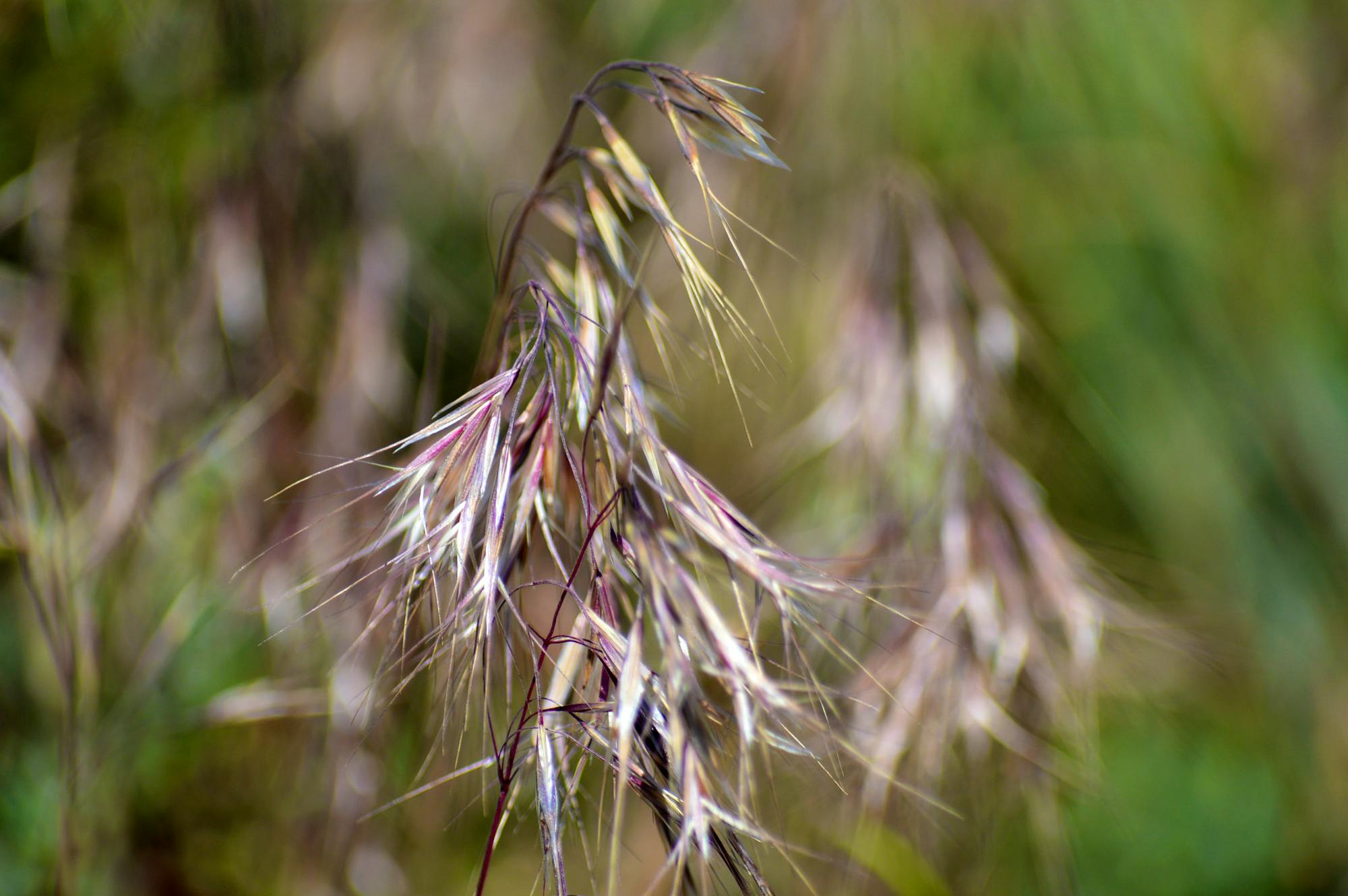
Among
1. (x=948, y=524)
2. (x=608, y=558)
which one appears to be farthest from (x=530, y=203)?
(x=948, y=524)

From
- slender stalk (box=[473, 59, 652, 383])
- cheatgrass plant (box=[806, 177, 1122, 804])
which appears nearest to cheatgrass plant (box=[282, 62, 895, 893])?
slender stalk (box=[473, 59, 652, 383])

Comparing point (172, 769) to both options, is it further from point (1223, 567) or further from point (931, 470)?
point (1223, 567)

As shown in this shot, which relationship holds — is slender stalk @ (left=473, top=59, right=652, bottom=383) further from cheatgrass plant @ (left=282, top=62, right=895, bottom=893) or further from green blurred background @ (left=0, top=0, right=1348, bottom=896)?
green blurred background @ (left=0, top=0, right=1348, bottom=896)

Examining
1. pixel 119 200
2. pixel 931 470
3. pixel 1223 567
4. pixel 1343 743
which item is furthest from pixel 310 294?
pixel 1343 743

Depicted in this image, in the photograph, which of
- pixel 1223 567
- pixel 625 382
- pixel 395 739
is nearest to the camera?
pixel 625 382

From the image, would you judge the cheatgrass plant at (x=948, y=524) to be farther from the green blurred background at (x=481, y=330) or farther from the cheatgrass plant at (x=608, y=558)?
the cheatgrass plant at (x=608, y=558)

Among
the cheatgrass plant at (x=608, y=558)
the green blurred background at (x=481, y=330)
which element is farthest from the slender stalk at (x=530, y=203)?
the green blurred background at (x=481, y=330)
